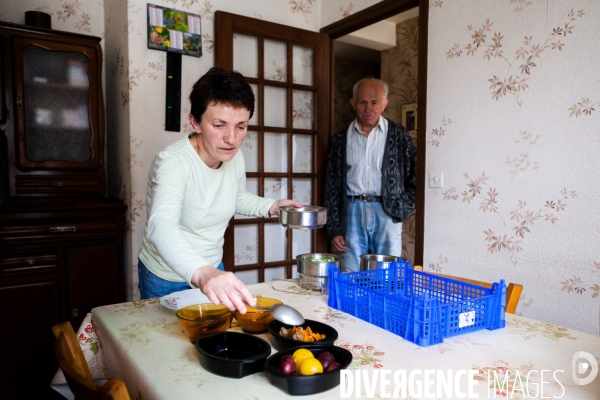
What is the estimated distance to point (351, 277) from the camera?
1414mm

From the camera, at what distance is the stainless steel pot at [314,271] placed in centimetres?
154

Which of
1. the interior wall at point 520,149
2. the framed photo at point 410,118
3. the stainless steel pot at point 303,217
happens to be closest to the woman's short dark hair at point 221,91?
the stainless steel pot at point 303,217

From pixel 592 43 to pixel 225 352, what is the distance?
70.9 inches

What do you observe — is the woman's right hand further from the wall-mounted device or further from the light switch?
the wall-mounted device

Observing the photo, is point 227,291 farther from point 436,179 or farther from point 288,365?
point 436,179

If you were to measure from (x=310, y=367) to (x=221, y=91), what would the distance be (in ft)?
2.87

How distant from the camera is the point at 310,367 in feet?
2.76

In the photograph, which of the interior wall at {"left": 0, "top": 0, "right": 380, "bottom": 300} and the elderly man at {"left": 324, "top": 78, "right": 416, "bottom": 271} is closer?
the interior wall at {"left": 0, "top": 0, "right": 380, "bottom": 300}

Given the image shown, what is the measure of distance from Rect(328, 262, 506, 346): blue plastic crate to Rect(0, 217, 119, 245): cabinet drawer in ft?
5.43

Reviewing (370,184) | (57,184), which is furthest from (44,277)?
(370,184)

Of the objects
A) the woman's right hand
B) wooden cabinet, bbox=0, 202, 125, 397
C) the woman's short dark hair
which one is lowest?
wooden cabinet, bbox=0, 202, 125, 397

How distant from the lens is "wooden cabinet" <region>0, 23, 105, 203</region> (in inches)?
92.0

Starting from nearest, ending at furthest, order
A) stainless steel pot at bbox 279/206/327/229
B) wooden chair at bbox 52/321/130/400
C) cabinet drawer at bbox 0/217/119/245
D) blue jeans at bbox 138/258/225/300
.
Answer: wooden chair at bbox 52/321/130/400
stainless steel pot at bbox 279/206/327/229
blue jeans at bbox 138/258/225/300
cabinet drawer at bbox 0/217/119/245

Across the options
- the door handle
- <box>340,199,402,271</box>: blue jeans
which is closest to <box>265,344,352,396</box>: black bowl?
the door handle
